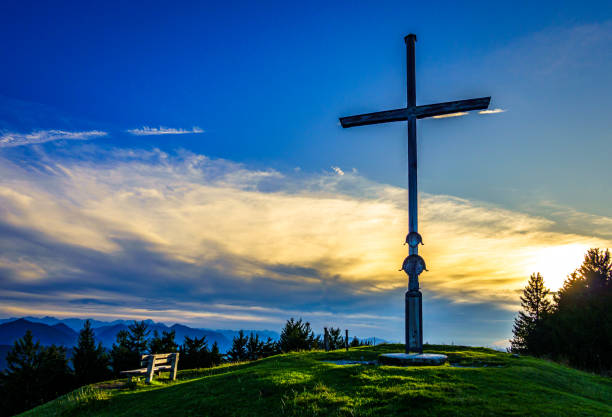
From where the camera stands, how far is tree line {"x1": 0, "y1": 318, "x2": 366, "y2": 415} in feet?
135

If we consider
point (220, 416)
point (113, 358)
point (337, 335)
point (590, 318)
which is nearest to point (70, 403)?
point (220, 416)

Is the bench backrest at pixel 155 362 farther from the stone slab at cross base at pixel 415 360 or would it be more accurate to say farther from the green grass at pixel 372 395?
the stone slab at cross base at pixel 415 360

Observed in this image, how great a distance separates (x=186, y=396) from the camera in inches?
503

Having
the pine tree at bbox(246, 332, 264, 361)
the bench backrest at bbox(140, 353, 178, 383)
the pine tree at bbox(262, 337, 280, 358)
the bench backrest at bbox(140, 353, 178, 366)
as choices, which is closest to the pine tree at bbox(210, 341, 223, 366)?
the pine tree at bbox(246, 332, 264, 361)

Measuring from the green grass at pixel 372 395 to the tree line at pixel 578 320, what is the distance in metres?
16.1

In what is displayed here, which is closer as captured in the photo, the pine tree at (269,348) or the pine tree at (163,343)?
the pine tree at (163,343)

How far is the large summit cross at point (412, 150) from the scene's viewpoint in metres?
15.0

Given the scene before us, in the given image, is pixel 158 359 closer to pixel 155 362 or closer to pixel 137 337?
pixel 155 362

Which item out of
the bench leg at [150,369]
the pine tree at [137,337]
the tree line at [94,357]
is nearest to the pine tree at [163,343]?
the tree line at [94,357]

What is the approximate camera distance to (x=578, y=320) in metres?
35.9

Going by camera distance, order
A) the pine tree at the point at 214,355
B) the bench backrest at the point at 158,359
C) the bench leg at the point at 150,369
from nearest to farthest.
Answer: the bench leg at the point at 150,369 < the bench backrest at the point at 158,359 < the pine tree at the point at 214,355

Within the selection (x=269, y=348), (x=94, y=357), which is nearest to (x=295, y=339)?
(x=269, y=348)

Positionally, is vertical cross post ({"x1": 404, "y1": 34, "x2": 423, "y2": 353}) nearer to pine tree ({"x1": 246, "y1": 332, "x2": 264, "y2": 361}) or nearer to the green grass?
the green grass

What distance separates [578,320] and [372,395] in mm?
35809
